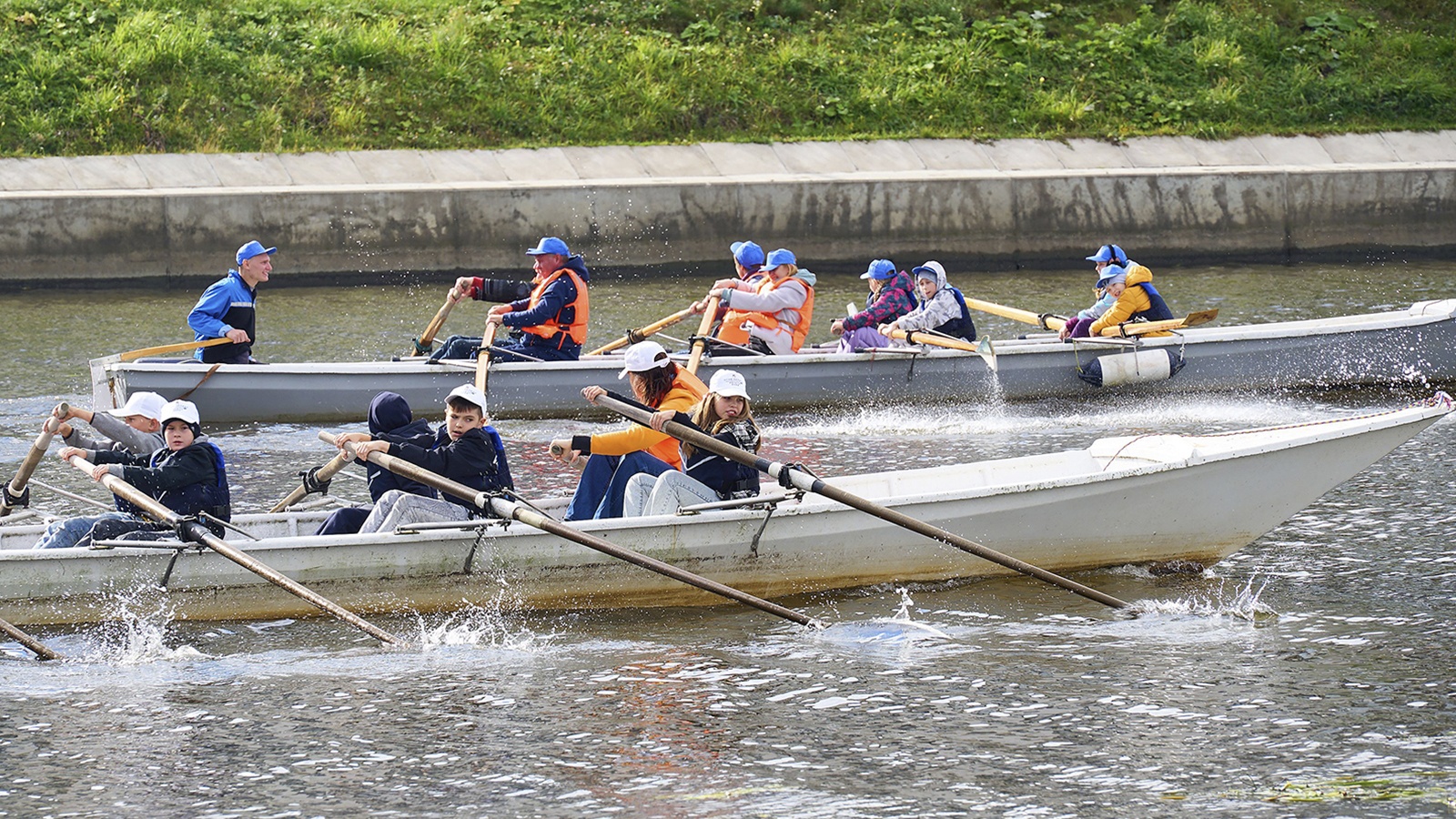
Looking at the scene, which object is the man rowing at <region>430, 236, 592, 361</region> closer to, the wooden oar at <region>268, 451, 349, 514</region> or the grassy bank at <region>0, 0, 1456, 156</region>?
the wooden oar at <region>268, 451, 349, 514</region>

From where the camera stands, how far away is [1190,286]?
73.8 feet

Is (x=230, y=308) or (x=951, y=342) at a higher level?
(x=230, y=308)

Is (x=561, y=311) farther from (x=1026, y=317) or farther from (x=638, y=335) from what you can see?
(x=1026, y=317)

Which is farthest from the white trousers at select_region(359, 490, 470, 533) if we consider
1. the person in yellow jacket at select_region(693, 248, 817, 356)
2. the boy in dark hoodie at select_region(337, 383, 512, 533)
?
the person in yellow jacket at select_region(693, 248, 817, 356)

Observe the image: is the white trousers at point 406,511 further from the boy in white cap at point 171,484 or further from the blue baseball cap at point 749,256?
the blue baseball cap at point 749,256

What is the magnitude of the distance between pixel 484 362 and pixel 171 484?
585 centimetres

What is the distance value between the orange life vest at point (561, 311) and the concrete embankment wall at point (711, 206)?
8.01m

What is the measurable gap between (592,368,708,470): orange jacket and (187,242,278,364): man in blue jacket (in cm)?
580

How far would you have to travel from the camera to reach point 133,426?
10.4 m

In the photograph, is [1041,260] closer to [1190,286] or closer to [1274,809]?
[1190,286]

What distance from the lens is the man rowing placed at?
1543 centimetres

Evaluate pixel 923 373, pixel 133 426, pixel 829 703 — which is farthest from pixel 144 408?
pixel 923 373

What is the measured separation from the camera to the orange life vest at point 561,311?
609 inches

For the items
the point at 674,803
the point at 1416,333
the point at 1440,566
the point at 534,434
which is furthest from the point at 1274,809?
the point at 1416,333
